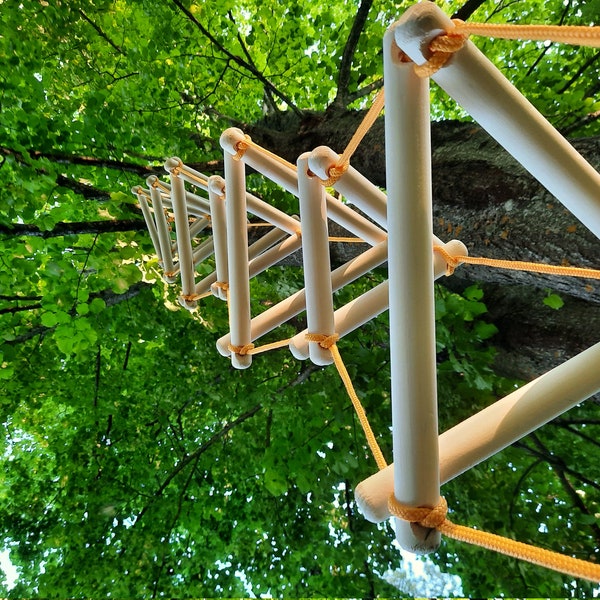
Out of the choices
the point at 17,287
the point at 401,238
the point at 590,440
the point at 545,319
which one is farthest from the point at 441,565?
the point at 17,287

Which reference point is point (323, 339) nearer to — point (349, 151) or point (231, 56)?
point (349, 151)

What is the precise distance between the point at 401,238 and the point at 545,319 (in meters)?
2.87

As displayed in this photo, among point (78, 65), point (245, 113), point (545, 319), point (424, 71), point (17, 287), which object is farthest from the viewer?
point (245, 113)

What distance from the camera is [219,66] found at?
164 inches

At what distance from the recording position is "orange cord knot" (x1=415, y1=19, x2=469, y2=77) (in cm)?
60

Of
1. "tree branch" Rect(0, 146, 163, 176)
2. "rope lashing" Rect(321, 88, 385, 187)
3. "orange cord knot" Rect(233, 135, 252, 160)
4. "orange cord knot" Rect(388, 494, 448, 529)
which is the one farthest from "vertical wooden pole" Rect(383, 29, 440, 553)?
"tree branch" Rect(0, 146, 163, 176)

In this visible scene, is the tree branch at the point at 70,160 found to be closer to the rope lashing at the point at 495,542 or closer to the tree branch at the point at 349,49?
the tree branch at the point at 349,49

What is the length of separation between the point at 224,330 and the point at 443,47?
4073 mm

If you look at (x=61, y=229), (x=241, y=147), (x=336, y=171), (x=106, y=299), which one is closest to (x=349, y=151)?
(x=336, y=171)

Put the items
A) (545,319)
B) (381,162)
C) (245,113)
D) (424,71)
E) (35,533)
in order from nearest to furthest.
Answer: (424,71) < (381,162) < (545,319) < (35,533) < (245,113)

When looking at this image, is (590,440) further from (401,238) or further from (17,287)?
(17,287)

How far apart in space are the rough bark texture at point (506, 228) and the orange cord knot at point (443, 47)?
138cm

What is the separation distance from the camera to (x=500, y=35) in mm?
607

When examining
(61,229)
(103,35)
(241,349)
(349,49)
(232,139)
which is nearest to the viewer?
(232,139)
